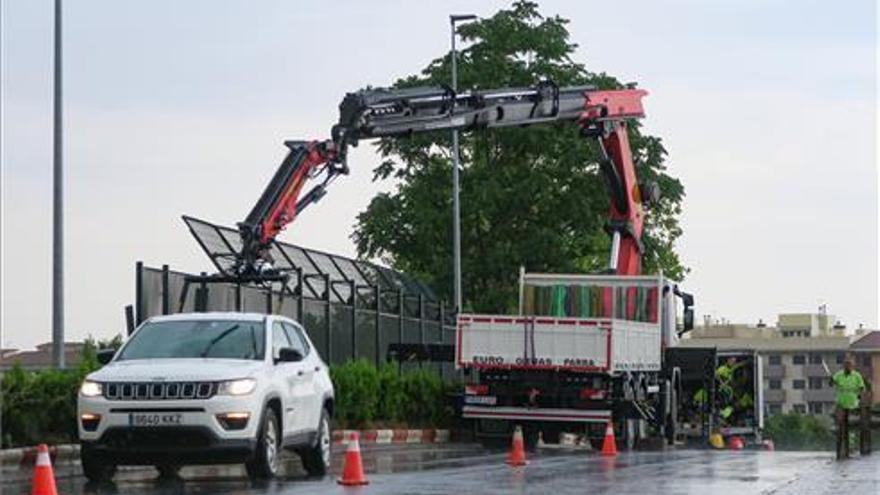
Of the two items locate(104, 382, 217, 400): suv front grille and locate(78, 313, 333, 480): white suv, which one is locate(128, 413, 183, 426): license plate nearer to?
locate(78, 313, 333, 480): white suv

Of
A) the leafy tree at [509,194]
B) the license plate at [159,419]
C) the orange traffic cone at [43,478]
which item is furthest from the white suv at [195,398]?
the leafy tree at [509,194]

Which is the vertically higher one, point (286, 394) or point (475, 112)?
point (475, 112)

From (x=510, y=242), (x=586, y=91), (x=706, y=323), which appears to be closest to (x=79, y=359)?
(x=586, y=91)

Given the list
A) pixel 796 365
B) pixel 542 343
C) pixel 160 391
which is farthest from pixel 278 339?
pixel 796 365

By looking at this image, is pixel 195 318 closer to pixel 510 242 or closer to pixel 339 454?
pixel 339 454

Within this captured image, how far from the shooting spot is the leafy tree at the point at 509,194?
6175 cm

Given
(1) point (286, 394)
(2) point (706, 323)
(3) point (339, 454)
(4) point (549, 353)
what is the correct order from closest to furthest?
(1) point (286, 394), (3) point (339, 454), (4) point (549, 353), (2) point (706, 323)

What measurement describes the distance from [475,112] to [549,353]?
597cm

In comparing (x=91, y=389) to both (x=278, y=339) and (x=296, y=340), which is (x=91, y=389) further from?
(x=296, y=340)

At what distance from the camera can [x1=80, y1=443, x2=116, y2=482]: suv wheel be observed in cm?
1988

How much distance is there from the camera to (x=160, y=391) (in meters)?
19.6

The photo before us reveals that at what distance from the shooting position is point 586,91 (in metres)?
40.3

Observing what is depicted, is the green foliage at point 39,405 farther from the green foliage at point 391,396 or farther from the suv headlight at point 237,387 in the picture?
the green foliage at point 391,396

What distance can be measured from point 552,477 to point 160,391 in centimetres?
485
